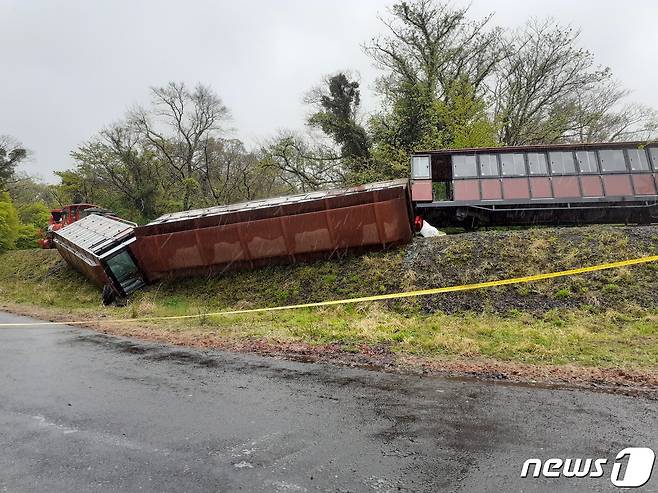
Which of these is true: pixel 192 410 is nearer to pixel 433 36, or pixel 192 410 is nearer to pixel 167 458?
pixel 167 458

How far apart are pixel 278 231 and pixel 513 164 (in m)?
8.85

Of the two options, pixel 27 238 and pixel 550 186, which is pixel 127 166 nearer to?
pixel 27 238

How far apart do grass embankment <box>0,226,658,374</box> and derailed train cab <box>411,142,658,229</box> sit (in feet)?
13.2

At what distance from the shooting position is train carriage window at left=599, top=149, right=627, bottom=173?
587 inches

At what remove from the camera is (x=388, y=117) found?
2661 centimetres

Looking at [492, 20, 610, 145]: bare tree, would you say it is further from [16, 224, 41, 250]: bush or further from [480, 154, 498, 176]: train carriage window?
[16, 224, 41, 250]: bush

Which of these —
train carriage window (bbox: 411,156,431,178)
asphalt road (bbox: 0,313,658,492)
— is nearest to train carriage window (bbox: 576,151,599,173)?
train carriage window (bbox: 411,156,431,178)

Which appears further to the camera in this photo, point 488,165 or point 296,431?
point 488,165

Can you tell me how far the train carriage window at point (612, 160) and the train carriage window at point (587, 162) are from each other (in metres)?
0.23

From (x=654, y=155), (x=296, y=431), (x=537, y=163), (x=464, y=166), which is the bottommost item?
(x=296, y=431)

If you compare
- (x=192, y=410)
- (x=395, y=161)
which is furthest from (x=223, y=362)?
(x=395, y=161)

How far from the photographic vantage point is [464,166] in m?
15.6

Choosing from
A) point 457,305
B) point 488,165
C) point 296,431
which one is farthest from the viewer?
point 488,165

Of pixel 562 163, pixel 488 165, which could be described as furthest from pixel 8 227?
pixel 562 163
